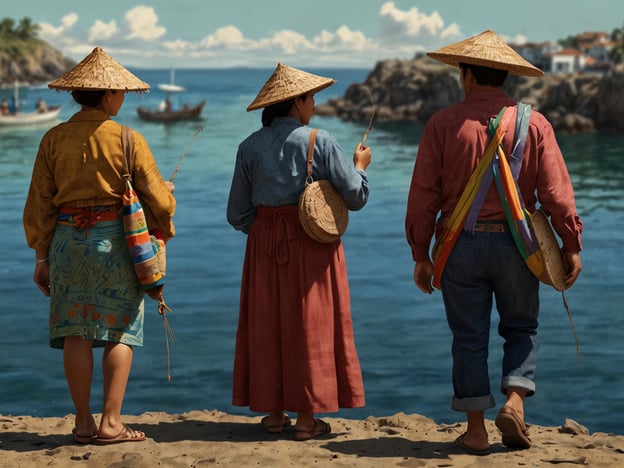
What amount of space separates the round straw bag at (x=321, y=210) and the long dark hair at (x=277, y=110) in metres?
0.19

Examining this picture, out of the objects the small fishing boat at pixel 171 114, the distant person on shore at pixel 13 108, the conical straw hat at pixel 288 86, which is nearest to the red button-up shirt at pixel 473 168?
the conical straw hat at pixel 288 86

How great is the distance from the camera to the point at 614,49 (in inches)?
3531

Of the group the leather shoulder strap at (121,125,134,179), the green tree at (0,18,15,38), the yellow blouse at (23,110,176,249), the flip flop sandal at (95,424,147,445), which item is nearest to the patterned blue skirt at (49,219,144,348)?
the yellow blouse at (23,110,176,249)

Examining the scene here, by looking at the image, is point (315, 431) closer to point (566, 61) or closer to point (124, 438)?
point (124, 438)

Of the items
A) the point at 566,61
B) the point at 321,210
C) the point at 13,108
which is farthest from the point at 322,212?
the point at 566,61

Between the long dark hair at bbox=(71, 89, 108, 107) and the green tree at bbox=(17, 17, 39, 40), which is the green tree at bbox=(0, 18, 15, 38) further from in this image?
the long dark hair at bbox=(71, 89, 108, 107)

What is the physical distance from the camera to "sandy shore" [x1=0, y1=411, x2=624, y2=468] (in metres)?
4.96

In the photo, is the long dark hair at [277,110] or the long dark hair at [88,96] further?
the long dark hair at [277,110]

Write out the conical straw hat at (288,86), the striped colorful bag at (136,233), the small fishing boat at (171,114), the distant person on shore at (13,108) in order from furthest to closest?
1. the small fishing boat at (171,114)
2. the distant person on shore at (13,108)
3. the conical straw hat at (288,86)
4. the striped colorful bag at (136,233)

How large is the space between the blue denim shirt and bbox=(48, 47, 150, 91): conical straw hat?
0.62m

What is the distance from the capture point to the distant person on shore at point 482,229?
16.3 ft

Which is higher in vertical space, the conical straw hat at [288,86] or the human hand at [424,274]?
the conical straw hat at [288,86]

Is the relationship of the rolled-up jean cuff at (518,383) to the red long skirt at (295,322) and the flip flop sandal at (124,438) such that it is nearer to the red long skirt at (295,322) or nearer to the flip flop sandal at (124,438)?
the red long skirt at (295,322)

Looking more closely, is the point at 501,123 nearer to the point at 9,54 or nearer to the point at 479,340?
the point at 479,340
